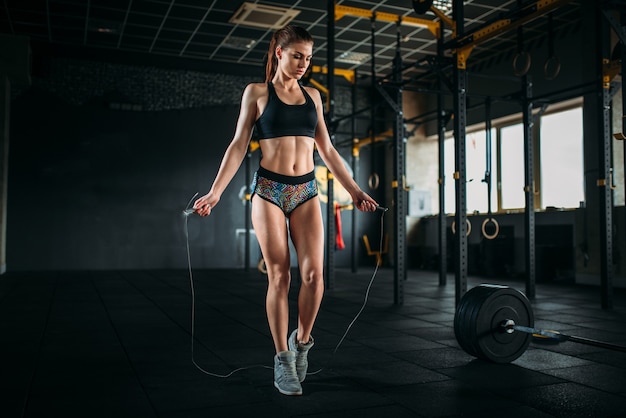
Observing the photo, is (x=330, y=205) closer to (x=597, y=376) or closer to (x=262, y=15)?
(x=262, y=15)

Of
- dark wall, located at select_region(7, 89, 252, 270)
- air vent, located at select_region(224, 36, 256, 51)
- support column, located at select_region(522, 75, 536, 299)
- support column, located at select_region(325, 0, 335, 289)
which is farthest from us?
dark wall, located at select_region(7, 89, 252, 270)

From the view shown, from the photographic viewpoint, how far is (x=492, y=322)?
278cm

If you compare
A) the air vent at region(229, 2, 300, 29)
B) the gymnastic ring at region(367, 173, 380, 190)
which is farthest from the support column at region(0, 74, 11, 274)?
the gymnastic ring at region(367, 173, 380, 190)

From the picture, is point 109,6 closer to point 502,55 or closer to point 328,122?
point 328,122

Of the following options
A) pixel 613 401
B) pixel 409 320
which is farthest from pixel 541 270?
pixel 613 401

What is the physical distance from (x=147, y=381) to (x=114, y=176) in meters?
7.57

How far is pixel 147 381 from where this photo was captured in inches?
95.7

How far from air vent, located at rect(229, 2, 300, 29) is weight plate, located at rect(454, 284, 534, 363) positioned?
18.7 feet

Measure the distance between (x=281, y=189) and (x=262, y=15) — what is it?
5988mm

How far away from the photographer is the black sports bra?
7.47ft

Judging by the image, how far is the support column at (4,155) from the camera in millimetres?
8195

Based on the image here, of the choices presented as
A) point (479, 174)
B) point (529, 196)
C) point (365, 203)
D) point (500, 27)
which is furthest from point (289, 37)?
point (479, 174)

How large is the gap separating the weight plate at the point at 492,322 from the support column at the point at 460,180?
165 cm

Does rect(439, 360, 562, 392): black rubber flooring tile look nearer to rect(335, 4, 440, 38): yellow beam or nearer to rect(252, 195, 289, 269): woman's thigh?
rect(252, 195, 289, 269): woman's thigh
